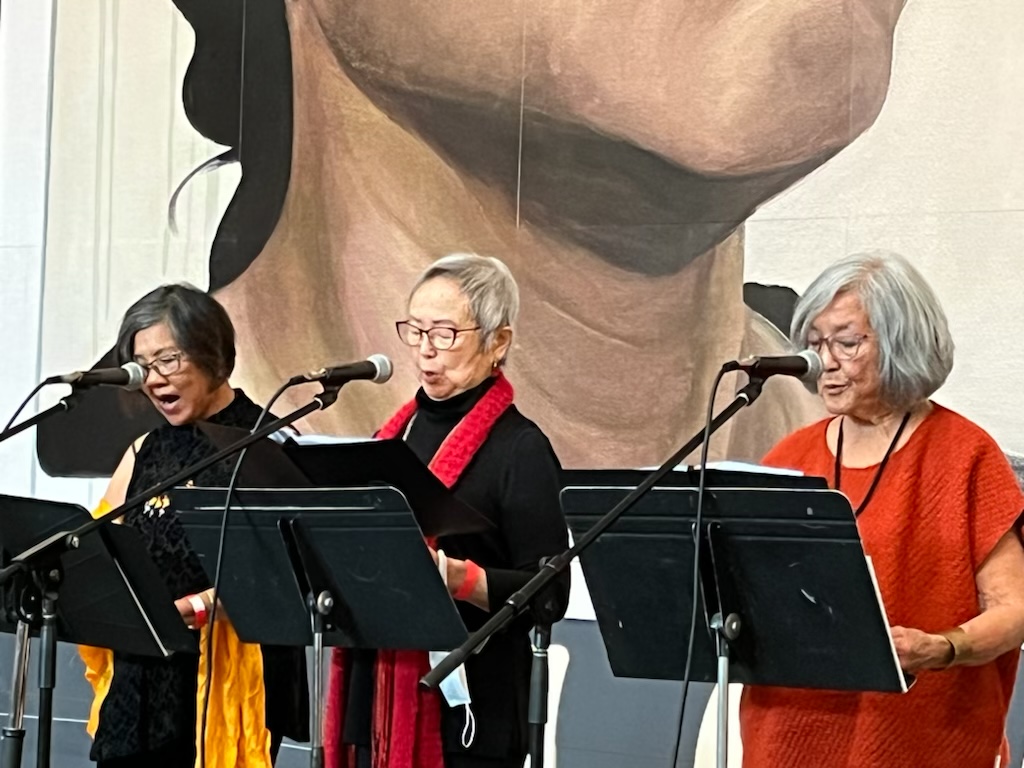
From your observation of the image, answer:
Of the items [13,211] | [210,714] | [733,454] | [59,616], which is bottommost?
→ [210,714]

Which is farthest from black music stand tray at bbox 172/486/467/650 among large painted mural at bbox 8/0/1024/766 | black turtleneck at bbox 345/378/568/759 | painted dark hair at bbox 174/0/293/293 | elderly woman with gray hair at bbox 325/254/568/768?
painted dark hair at bbox 174/0/293/293

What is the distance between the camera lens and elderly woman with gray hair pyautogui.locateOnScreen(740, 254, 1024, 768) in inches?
99.6

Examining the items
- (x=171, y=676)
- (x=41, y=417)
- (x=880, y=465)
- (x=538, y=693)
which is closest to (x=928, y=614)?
(x=880, y=465)

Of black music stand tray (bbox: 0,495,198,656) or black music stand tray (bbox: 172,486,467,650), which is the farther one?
black music stand tray (bbox: 0,495,198,656)

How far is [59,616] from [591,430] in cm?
179

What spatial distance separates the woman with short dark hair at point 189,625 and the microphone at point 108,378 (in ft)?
0.24

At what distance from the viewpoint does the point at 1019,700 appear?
3674 mm

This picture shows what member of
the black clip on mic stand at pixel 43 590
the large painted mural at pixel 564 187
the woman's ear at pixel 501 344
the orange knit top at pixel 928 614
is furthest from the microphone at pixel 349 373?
the large painted mural at pixel 564 187

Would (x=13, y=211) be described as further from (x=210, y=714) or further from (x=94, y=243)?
(x=210, y=714)

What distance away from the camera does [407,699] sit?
281 centimetres

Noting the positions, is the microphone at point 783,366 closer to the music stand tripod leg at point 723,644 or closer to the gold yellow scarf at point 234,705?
the music stand tripod leg at point 723,644

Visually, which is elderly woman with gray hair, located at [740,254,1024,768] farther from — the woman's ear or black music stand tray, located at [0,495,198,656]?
black music stand tray, located at [0,495,198,656]

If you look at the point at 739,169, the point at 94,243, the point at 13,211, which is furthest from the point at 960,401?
the point at 13,211

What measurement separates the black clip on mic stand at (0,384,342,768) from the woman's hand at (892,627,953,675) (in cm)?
105
